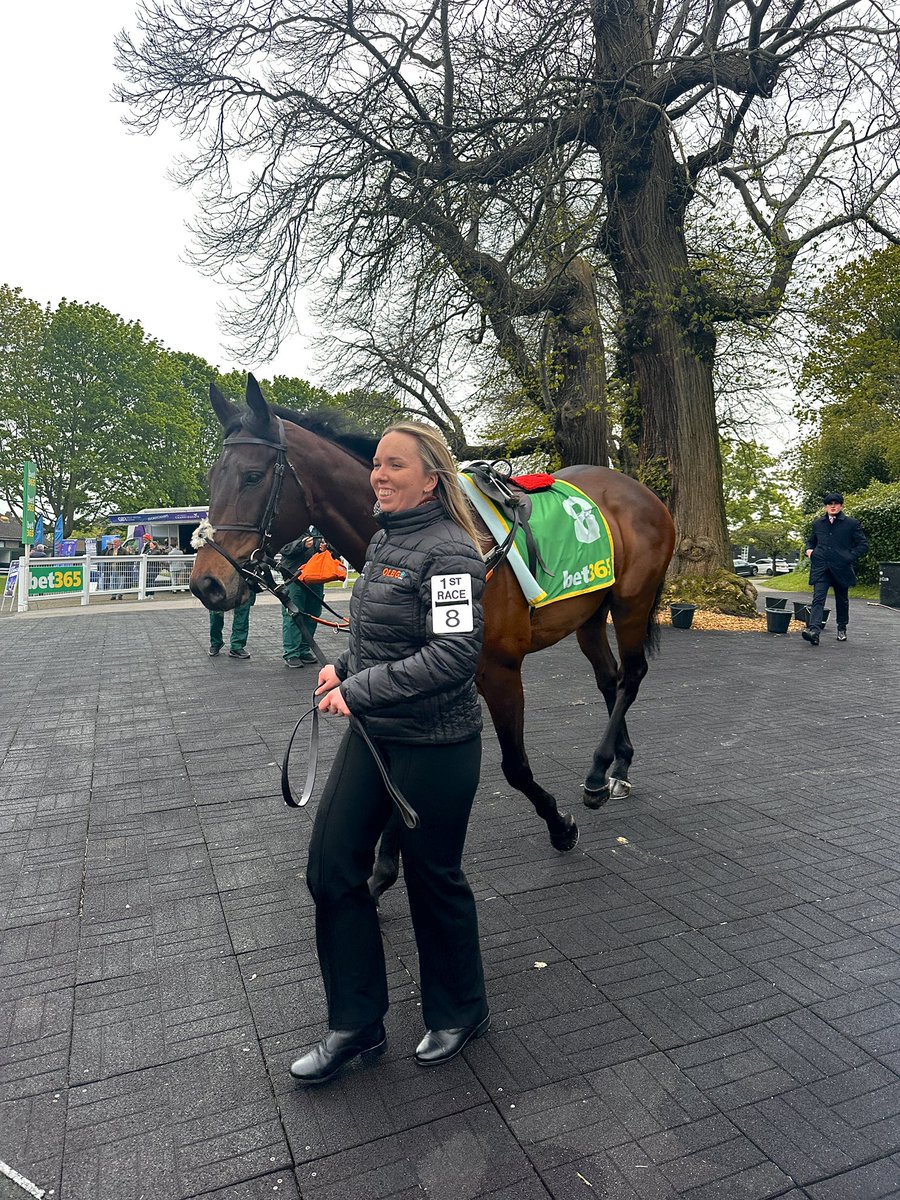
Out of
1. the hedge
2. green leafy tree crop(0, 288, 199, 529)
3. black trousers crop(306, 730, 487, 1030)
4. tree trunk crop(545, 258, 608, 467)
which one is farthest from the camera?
green leafy tree crop(0, 288, 199, 529)

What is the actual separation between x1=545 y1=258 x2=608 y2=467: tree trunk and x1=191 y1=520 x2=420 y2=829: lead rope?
11.6 metres

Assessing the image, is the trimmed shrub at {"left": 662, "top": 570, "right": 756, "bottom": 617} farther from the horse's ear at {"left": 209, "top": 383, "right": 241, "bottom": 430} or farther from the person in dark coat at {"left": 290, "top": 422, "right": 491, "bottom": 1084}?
the person in dark coat at {"left": 290, "top": 422, "right": 491, "bottom": 1084}

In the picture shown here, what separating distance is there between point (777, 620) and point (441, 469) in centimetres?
1121

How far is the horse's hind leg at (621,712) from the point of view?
4.62 metres

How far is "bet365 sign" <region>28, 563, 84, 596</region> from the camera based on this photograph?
60.0ft

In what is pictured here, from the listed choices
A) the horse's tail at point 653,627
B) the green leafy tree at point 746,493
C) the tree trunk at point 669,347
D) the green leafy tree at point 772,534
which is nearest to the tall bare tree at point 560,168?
the tree trunk at point 669,347

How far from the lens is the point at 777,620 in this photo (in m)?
12.2

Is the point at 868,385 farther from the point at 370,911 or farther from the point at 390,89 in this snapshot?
the point at 370,911

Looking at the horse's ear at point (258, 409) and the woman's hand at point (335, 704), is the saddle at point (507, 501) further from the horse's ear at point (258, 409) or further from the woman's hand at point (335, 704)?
the woman's hand at point (335, 704)

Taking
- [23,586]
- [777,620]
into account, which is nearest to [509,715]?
[777,620]

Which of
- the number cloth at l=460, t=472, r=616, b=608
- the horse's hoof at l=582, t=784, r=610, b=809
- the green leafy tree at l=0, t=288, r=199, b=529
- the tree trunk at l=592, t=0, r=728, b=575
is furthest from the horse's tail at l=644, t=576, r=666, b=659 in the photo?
the green leafy tree at l=0, t=288, r=199, b=529

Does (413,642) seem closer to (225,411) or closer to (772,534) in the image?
(225,411)

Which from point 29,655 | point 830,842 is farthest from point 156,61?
point 830,842

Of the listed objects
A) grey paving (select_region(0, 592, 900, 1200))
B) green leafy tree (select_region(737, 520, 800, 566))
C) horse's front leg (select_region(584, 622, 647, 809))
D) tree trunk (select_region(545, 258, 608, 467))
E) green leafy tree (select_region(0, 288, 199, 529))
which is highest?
green leafy tree (select_region(0, 288, 199, 529))
